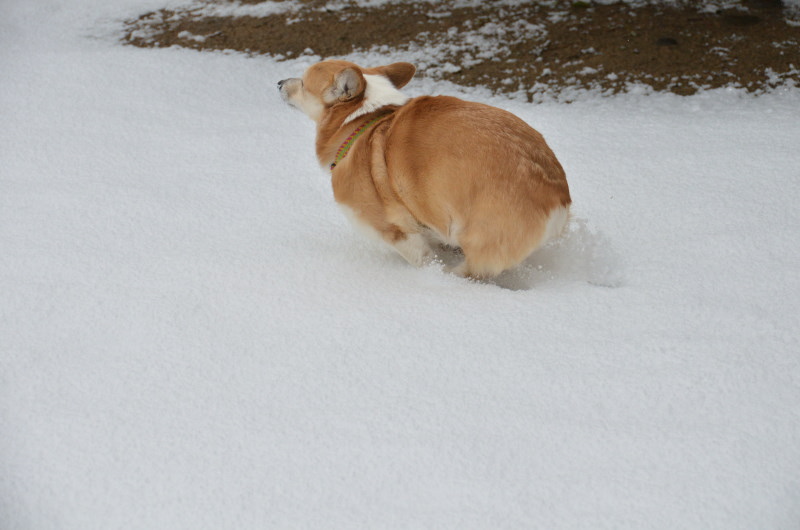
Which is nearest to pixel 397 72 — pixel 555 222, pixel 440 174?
pixel 440 174

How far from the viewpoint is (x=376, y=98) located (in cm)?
255

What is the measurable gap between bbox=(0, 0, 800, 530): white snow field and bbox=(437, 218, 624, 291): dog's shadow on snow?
1 centimetres

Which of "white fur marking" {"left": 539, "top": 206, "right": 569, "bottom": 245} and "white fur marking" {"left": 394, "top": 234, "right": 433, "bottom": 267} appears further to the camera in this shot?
"white fur marking" {"left": 394, "top": 234, "right": 433, "bottom": 267}

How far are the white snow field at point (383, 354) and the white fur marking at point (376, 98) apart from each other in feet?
1.71

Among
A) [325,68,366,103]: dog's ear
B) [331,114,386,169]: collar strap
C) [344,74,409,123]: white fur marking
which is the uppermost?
[325,68,366,103]: dog's ear

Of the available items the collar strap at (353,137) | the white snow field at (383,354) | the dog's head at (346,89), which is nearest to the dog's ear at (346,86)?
the dog's head at (346,89)

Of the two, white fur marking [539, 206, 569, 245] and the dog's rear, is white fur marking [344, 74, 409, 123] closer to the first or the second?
the dog's rear

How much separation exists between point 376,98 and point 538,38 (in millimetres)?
2290

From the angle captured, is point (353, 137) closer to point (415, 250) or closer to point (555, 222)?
point (415, 250)

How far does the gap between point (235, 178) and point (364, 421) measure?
6.02ft

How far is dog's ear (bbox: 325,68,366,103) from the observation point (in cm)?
245

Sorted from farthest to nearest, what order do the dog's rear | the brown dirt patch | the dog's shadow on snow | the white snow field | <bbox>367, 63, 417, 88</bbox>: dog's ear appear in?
the brown dirt patch → <bbox>367, 63, 417, 88</bbox>: dog's ear → the dog's shadow on snow → the dog's rear → the white snow field

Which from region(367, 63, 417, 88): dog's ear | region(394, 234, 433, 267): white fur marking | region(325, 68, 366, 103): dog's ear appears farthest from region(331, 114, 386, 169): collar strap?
region(394, 234, 433, 267): white fur marking

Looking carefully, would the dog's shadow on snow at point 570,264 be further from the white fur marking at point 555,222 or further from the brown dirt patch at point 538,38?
the brown dirt patch at point 538,38
